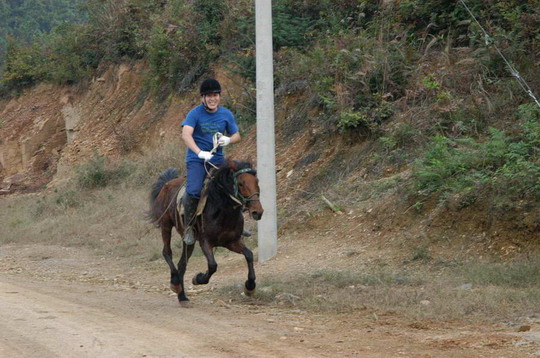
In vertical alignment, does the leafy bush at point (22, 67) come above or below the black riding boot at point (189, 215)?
above

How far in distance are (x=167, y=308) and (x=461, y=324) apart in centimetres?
399

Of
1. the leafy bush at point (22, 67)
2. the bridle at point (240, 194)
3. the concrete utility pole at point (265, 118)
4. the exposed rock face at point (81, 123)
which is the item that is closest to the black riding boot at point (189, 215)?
the bridle at point (240, 194)

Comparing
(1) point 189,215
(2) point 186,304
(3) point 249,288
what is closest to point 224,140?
(1) point 189,215

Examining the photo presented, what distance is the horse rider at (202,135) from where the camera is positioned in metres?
11.0

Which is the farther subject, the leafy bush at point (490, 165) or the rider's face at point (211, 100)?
the leafy bush at point (490, 165)

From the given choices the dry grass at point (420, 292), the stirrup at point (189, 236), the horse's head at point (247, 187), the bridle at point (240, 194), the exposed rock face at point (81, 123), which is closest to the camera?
the dry grass at point (420, 292)

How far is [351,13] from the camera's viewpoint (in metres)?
20.7

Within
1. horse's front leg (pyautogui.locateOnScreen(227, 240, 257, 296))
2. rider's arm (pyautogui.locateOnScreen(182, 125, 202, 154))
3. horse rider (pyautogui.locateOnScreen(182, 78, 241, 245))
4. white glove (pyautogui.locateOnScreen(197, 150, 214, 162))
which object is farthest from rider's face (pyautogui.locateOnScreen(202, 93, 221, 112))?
horse's front leg (pyautogui.locateOnScreen(227, 240, 257, 296))

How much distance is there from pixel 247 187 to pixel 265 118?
3794 mm

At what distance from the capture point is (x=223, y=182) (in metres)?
10.7

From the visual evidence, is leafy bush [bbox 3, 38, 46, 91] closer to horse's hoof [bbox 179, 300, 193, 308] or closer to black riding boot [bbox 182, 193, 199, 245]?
black riding boot [bbox 182, 193, 199, 245]

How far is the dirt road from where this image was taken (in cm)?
770

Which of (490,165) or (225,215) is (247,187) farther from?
(490,165)

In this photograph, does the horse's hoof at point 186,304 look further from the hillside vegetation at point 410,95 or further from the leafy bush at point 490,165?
the leafy bush at point 490,165
